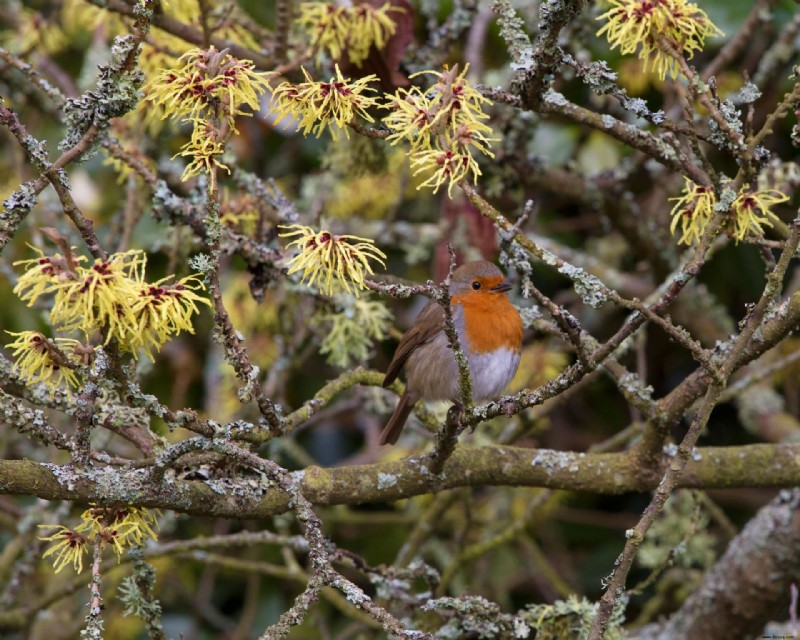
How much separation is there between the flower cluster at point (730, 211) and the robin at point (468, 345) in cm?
103

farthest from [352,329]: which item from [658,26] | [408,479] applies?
[658,26]

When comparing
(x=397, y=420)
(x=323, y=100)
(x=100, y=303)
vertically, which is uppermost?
(x=397, y=420)

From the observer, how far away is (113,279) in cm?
178

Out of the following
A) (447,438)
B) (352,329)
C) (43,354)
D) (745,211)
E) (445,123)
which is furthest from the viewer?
(352,329)

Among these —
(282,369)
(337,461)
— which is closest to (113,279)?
(282,369)

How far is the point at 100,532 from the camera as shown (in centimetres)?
207

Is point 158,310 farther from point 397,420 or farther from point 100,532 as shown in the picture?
point 397,420

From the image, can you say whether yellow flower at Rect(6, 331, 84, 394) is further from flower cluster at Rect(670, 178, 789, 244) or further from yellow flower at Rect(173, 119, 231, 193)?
flower cluster at Rect(670, 178, 789, 244)

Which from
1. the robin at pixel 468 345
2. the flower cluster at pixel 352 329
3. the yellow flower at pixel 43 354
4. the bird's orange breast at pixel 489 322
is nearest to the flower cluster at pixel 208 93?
the yellow flower at pixel 43 354

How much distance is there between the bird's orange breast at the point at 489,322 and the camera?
3.32 metres

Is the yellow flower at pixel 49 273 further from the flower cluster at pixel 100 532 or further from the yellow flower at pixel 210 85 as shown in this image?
the flower cluster at pixel 100 532

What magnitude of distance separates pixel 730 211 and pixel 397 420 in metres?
1.51

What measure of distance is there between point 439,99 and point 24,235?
10.2 ft

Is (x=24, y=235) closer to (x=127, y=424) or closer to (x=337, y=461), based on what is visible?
(x=337, y=461)
